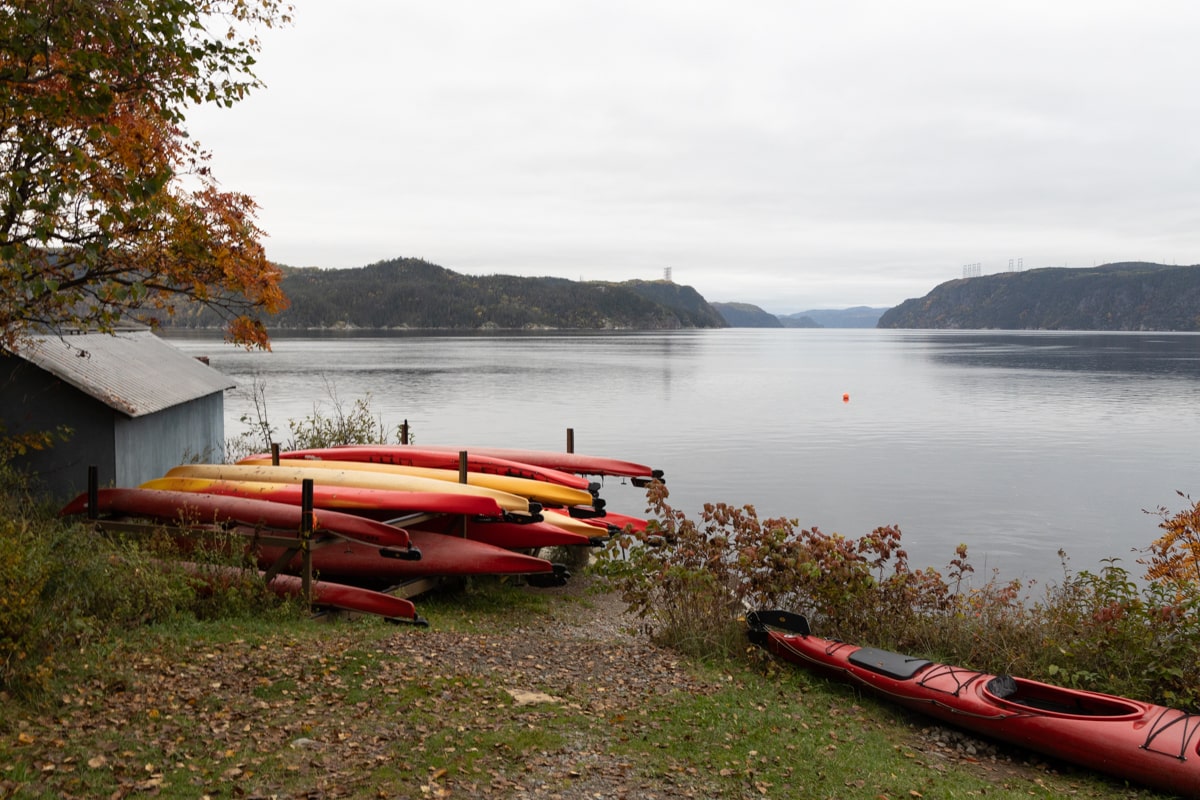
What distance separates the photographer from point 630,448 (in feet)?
104

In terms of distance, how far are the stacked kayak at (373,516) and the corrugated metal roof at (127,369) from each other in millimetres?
1378

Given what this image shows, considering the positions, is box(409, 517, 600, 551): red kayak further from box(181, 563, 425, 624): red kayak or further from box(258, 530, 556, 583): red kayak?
box(181, 563, 425, 624): red kayak

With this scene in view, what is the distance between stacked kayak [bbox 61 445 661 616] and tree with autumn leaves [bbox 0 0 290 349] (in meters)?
2.19

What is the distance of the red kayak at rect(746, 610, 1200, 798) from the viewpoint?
23.6ft

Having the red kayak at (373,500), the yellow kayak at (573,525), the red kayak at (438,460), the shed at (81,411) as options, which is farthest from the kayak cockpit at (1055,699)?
the shed at (81,411)

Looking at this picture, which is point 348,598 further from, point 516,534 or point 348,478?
point 516,534

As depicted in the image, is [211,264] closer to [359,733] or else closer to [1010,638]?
[359,733]

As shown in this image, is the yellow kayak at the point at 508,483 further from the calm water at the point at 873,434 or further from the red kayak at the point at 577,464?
the calm water at the point at 873,434

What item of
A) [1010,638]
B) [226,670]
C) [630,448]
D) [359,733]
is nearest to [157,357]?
[226,670]

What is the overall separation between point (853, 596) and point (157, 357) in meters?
13.2

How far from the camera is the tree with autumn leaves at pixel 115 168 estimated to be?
21.4ft

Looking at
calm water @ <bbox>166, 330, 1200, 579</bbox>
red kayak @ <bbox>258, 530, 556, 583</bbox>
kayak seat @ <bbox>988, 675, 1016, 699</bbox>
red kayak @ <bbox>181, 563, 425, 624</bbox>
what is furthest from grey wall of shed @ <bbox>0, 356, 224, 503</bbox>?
calm water @ <bbox>166, 330, 1200, 579</bbox>

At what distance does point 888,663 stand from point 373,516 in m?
6.72

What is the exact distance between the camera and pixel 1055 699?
8203 millimetres
